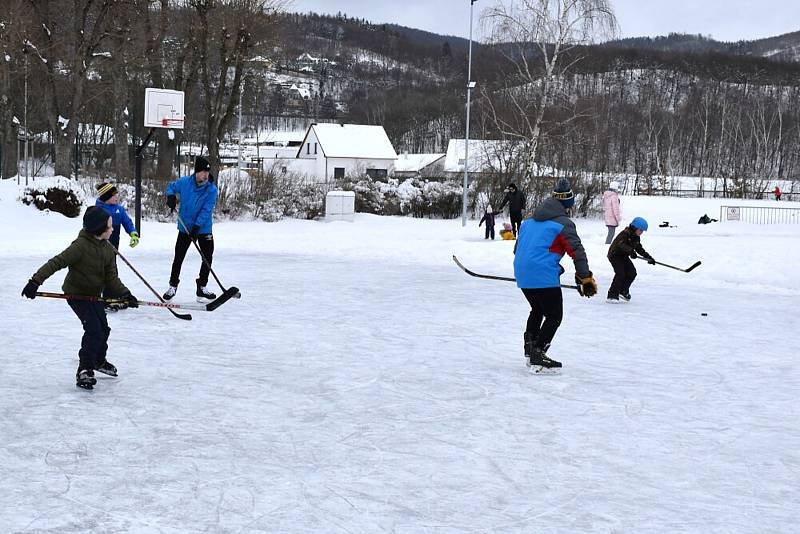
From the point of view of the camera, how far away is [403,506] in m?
3.54

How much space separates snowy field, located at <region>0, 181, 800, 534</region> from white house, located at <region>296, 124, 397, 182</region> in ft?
186

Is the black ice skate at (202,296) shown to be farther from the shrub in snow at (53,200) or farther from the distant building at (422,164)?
the distant building at (422,164)

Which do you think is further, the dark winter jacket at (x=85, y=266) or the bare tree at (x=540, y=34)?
the bare tree at (x=540, y=34)

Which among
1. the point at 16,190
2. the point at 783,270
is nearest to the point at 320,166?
the point at 16,190

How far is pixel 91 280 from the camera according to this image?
521 cm

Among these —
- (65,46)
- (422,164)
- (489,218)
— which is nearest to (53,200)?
(65,46)

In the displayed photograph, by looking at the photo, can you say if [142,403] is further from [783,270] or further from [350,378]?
[783,270]

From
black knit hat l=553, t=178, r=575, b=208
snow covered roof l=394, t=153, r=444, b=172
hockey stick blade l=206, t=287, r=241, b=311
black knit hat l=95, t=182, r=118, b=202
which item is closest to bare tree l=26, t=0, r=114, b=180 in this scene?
hockey stick blade l=206, t=287, r=241, b=311

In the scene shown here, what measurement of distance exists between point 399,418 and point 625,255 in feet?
18.6

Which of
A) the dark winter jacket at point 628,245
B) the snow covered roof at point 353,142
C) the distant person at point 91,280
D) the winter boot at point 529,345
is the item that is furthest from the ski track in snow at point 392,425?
the snow covered roof at point 353,142

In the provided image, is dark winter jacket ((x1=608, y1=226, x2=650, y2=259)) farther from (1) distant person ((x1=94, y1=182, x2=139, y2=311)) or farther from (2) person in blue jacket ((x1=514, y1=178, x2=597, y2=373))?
(1) distant person ((x1=94, y1=182, x2=139, y2=311))

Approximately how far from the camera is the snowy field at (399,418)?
11.5ft

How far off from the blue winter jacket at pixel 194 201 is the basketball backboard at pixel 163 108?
10.3 metres

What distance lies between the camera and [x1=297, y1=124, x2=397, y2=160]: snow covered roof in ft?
220
